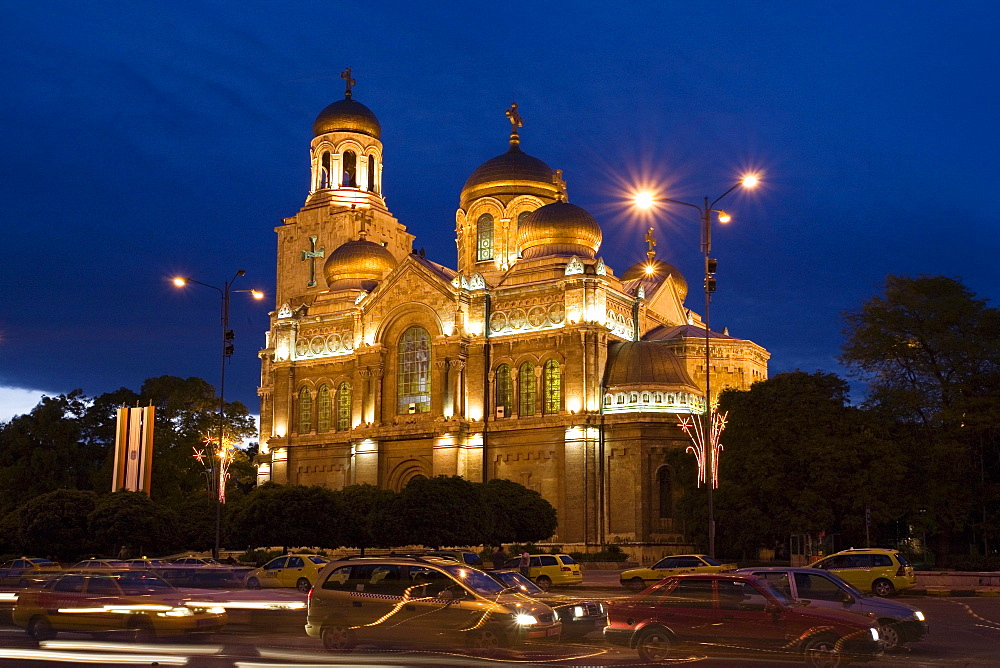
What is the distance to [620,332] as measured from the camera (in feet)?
206

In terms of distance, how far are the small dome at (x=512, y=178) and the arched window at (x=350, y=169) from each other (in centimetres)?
967

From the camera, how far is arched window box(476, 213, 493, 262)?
72875mm

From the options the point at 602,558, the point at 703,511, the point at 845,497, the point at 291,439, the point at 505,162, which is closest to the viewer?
the point at 845,497

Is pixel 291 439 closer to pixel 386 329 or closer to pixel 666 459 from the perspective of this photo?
pixel 386 329

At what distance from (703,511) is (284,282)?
40207 millimetres

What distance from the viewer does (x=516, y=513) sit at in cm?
5366

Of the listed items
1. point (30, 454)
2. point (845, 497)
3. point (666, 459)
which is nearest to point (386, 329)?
point (666, 459)

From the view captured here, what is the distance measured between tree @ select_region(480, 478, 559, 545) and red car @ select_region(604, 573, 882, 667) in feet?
109

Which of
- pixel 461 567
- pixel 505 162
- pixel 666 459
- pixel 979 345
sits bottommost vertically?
pixel 461 567

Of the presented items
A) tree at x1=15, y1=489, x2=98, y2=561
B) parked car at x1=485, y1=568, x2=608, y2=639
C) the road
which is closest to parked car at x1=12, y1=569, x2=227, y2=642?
the road

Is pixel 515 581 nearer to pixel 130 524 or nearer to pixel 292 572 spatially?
pixel 292 572

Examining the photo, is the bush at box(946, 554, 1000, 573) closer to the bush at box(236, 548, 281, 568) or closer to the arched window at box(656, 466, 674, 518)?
the arched window at box(656, 466, 674, 518)

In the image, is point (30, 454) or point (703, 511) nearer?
point (703, 511)

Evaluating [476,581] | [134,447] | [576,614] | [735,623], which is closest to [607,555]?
[134,447]
